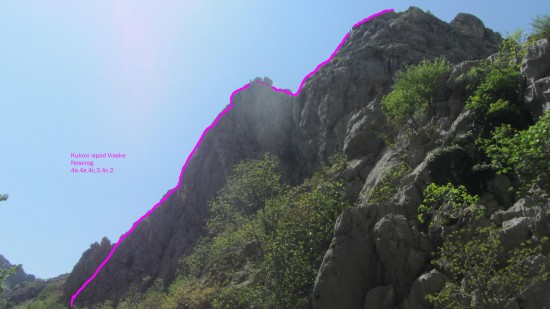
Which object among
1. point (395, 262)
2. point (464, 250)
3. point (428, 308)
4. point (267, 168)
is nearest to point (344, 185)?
point (267, 168)

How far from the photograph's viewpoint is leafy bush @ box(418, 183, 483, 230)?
2092 cm

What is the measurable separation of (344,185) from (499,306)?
25.7 meters

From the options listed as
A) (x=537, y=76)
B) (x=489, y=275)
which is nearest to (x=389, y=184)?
(x=537, y=76)

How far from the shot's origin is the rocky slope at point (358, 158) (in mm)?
27750

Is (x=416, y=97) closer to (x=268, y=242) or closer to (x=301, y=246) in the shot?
(x=301, y=246)

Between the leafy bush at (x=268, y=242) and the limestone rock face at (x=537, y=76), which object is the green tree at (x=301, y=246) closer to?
the leafy bush at (x=268, y=242)

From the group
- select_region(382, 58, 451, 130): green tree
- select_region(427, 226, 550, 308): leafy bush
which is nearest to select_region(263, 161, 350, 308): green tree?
select_region(382, 58, 451, 130): green tree

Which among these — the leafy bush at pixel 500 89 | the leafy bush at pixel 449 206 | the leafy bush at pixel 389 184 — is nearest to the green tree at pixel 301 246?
the leafy bush at pixel 389 184

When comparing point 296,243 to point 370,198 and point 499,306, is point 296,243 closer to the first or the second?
point 370,198

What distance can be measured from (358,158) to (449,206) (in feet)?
69.2

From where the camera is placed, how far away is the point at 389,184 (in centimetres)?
3431

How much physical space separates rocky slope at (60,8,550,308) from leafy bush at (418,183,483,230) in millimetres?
1861

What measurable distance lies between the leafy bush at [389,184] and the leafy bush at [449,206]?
4.50 meters

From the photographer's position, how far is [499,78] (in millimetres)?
33906
